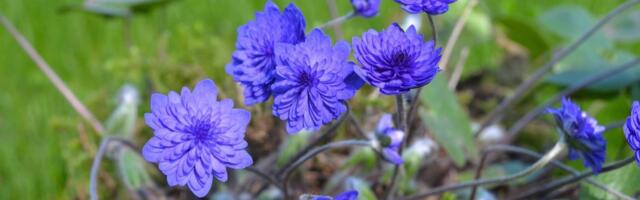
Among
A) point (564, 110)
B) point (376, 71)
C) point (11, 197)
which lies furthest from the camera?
point (11, 197)

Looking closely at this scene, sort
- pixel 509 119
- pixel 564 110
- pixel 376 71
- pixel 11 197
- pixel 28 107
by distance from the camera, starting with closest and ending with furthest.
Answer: pixel 376 71, pixel 564 110, pixel 11 197, pixel 509 119, pixel 28 107

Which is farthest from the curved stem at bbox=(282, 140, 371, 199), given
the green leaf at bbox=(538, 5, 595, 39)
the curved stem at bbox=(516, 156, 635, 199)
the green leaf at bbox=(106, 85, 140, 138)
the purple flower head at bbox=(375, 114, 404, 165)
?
the green leaf at bbox=(538, 5, 595, 39)

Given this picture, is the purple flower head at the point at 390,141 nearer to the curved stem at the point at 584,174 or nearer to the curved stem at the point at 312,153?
the curved stem at the point at 312,153

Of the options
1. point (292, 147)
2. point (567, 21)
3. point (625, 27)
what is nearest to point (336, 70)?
point (292, 147)

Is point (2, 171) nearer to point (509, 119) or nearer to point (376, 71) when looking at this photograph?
point (509, 119)

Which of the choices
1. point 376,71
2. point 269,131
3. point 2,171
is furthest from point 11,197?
point 376,71

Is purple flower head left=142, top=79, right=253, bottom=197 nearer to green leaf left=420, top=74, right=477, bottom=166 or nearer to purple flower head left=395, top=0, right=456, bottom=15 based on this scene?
purple flower head left=395, top=0, right=456, bottom=15

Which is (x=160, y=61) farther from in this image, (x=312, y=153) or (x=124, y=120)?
(x=312, y=153)
